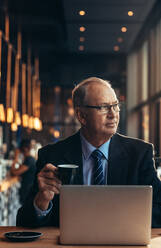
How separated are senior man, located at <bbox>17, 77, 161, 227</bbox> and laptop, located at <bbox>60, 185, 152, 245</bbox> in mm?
506

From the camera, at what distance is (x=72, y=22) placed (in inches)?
309

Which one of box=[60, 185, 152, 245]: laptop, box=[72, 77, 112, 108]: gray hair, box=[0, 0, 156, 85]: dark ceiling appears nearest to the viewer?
box=[60, 185, 152, 245]: laptop

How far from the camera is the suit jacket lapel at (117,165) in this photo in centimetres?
238

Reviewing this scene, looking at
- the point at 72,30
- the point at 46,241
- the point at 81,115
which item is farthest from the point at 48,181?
the point at 72,30

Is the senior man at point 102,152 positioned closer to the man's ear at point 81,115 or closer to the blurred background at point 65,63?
the man's ear at point 81,115

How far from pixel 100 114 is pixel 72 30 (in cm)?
628

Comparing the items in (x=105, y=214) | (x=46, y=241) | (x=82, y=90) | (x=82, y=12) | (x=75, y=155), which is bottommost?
(x=46, y=241)

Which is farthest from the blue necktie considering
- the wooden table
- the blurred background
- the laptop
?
the blurred background

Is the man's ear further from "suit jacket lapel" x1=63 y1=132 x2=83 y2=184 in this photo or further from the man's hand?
the man's hand

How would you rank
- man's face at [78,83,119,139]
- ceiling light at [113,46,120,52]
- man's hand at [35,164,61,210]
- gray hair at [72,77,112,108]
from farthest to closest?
ceiling light at [113,46,120,52]
gray hair at [72,77,112,108]
man's face at [78,83,119,139]
man's hand at [35,164,61,210]

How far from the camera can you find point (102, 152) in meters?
2.44

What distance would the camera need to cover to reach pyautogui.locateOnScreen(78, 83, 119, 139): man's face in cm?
241

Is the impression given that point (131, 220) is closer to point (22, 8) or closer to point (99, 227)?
point (99, 227)

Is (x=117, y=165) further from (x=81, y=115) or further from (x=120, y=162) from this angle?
(x=81, y=115)
